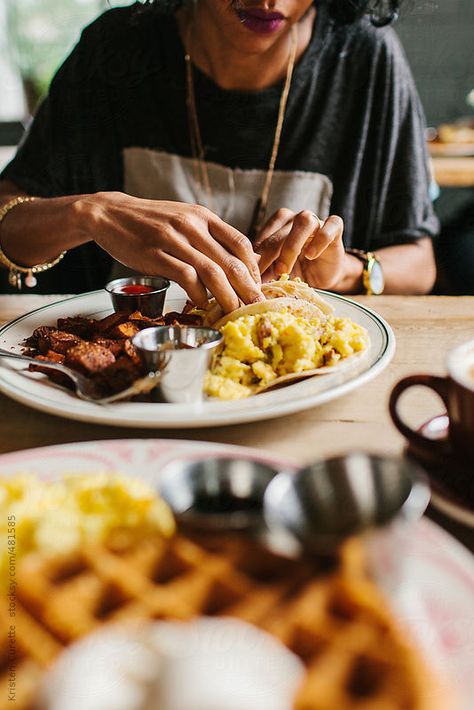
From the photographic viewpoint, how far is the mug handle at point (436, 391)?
69 cm

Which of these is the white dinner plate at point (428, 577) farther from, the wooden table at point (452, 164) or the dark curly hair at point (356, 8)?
the wooden table at point (452, 164)

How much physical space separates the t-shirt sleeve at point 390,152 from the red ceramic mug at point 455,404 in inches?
54.2

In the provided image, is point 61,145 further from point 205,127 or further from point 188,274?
point 188,274

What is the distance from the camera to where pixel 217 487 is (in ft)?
1.83

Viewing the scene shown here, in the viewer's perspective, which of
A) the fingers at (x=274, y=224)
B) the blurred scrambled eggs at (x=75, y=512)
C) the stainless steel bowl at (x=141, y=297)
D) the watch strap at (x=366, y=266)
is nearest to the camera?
the blurred scrambled eggs at (x=75, y=512)

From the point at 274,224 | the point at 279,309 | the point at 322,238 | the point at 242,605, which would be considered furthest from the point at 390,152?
the point at 242,605

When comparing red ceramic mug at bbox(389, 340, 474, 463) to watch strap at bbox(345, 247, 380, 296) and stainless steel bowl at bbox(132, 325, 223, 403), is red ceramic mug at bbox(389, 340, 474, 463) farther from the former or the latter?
watch strap at bbox(345, 247, 380, 296)

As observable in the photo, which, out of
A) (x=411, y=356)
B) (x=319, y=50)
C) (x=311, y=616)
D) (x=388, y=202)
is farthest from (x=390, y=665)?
(x=319, y=50)

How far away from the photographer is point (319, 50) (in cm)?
203

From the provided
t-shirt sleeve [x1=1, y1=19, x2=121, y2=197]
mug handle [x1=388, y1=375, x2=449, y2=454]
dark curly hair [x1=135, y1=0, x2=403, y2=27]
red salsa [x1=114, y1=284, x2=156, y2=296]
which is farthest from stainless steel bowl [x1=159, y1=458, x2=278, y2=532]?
dark curly hair [x1=135, y1=0, x2=403, y2=27]

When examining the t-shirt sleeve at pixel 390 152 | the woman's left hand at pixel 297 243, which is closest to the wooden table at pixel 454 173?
the t-shirt sleeve at pixel 390 152

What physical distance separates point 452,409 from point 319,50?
1.70 metres

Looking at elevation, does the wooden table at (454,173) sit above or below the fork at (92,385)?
below

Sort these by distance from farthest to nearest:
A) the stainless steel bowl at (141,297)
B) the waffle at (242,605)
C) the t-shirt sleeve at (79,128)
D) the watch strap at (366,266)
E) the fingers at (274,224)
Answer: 1. the t-shirt sleeve at (79,128)
2. the watch strap at (366,266)
3. the fingers at (274,224)
4. the stainless steel bowl at (141,297)
5. the waffle at (242,605)
